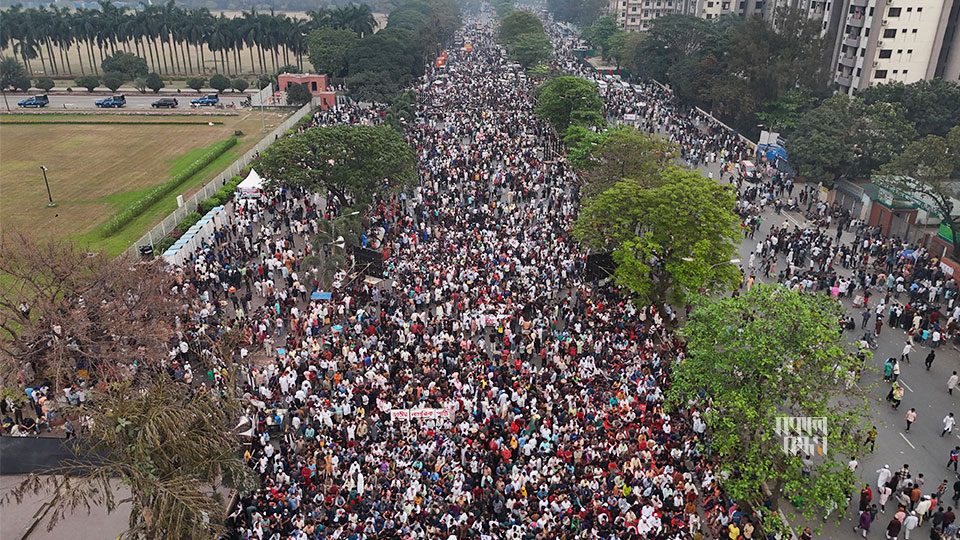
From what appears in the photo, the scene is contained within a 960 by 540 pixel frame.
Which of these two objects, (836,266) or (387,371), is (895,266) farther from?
(387,371)

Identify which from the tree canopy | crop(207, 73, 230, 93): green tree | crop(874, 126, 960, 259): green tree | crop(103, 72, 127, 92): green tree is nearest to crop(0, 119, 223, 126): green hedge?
crop(103, 72, 127, 92): green tree

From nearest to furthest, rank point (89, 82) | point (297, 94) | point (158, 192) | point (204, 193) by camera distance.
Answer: point (204, 193), point (158, 192), point (297, 94), point (89, 82)

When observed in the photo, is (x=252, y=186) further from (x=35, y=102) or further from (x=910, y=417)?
(x=35, y=102)

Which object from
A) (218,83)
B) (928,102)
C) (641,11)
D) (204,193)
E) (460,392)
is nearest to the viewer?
(460,392)

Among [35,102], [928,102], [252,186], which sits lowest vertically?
[35,102]

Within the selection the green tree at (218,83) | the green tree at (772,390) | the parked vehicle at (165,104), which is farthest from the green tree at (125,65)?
the green tree at (772,390)

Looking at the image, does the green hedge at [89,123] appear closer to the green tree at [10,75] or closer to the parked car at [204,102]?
the parked car at [204,102]

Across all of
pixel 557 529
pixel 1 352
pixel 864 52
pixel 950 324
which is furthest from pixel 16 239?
pixel 864 52

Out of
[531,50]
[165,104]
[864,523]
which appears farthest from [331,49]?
[864,523]
